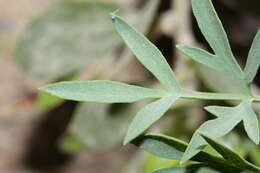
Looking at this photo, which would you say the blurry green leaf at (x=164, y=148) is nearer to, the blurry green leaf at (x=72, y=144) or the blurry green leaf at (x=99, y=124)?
the blurry green leaf at (x=99, y=124)

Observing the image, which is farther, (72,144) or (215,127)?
(72,144)

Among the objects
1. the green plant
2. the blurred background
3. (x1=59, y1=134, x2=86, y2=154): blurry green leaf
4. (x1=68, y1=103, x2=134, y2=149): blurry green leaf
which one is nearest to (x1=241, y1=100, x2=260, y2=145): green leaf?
the green plant

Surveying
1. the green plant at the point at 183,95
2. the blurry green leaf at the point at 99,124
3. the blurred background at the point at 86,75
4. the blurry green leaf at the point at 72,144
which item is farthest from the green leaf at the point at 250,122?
the blurry green leaf at the point at 72,144

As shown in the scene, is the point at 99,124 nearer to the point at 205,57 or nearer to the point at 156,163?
the point at 156,163

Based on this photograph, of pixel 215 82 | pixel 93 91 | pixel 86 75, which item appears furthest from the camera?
pixel 86 75

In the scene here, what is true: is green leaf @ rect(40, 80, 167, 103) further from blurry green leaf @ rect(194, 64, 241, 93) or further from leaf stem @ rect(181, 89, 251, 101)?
blurry green leaf @ rect(194, 64, 241, 93)

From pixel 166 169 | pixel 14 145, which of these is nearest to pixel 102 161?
pixel 14 145

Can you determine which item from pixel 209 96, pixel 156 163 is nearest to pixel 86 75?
pixel 156 163
